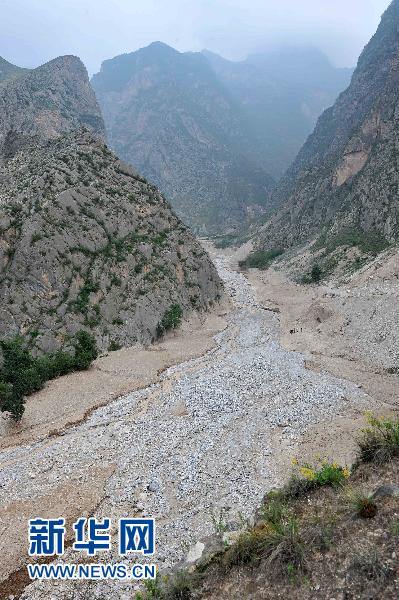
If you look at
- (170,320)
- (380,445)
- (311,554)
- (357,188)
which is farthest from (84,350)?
(357,188)

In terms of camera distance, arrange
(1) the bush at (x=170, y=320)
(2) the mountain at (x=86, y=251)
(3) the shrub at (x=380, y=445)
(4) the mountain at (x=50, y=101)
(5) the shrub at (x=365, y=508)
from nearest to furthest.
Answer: (5) the shrub at (x=365, y=508) → (3) the shrub at (x=380, y=445) → (2) the mountain at (x=86, y=251) → (1) the bush at (x=170, y=320) → (4) the mountain at (x=50, y=101)

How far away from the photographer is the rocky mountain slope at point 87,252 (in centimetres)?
4481

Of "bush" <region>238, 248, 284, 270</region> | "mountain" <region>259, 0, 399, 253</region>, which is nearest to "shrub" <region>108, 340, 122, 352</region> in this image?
"mountain" <region>259, 0, 399, 253</region>

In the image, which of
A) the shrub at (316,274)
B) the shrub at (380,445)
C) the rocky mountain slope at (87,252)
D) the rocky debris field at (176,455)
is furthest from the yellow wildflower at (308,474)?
the shrub at (316,274)

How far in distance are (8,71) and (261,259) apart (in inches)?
4150

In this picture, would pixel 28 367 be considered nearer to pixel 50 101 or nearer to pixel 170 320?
pixel 170 320

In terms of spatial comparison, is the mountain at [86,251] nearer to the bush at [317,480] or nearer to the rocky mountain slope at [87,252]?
the rocky mountain slope at [87,252]

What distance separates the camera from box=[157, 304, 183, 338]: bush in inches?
2035

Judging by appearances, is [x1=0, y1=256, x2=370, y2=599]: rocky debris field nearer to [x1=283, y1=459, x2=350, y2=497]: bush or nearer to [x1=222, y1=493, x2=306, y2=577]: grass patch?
[x1=283, y1=459, x2=350, y2=497]: bush

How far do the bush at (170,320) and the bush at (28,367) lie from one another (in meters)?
10.7

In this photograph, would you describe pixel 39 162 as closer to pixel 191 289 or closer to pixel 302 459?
pixel 191 289

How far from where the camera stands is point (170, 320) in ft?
173

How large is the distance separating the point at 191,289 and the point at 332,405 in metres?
34.8

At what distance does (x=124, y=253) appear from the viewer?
55.2m
